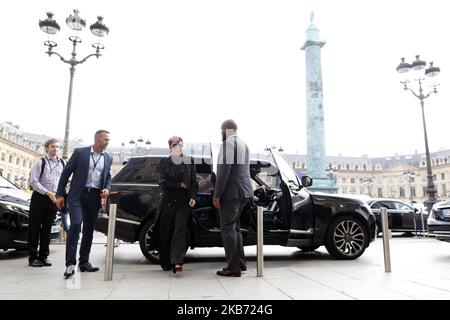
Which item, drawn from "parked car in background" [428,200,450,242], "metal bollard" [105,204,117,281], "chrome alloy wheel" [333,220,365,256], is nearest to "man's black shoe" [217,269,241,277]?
"metal bollard" [105,204,117,281]

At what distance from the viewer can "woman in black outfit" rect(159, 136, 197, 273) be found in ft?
16.2

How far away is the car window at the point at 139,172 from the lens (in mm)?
6293

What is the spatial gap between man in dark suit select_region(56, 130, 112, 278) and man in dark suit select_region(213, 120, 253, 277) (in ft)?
5.70

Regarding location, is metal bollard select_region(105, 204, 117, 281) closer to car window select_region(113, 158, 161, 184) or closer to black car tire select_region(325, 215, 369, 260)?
car window select_region(113, 158, 161, 184)

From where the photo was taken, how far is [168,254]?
505cm

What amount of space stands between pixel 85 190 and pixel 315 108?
2807 cm

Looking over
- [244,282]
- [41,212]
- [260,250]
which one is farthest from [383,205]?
[41,212]

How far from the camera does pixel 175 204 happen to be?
5.03 meters

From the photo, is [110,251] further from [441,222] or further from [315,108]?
[315,108]

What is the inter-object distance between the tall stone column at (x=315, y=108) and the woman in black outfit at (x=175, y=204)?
26551 mm

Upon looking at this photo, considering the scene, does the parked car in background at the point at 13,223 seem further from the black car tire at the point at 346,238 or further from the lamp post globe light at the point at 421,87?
the lamp post globe light at the point at 421,87
